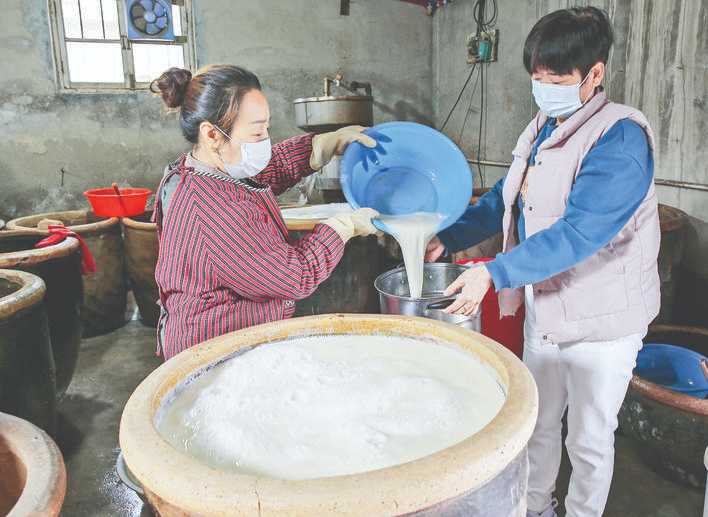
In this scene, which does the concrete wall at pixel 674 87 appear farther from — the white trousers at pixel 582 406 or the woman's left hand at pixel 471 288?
the woman's left hand at pixel 471 288

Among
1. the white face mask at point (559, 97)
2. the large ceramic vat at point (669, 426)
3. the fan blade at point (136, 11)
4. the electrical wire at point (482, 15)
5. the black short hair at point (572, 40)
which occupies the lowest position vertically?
the large ceramic vat at point (669, 426)

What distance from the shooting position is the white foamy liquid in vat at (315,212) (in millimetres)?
3076

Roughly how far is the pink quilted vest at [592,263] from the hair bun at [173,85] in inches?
44.9

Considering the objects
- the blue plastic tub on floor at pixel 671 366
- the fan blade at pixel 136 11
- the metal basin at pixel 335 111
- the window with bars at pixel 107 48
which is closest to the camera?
the blue plastic tub on floor at pixel 671 366

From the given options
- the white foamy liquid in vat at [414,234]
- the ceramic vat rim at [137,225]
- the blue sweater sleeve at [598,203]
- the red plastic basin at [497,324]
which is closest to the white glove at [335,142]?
the white foamy liquid in vat at [414,234]

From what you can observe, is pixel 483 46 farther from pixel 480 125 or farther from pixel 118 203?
pixel 118 203

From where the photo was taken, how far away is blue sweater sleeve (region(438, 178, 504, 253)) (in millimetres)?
2307

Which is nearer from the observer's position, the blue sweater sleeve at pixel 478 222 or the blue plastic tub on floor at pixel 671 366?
the blue sweater sleeve at pixel 478 222

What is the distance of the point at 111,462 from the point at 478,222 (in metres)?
2.18

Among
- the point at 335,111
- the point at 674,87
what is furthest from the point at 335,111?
the point at 674,87

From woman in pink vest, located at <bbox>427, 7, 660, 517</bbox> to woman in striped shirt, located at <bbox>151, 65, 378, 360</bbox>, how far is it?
1.81 feet

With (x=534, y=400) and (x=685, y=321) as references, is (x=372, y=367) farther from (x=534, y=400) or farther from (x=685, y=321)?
(x=685, y=321)

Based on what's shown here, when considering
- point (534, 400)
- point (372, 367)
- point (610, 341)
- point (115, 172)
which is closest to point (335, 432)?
point (372, 367)

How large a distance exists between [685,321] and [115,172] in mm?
5646
